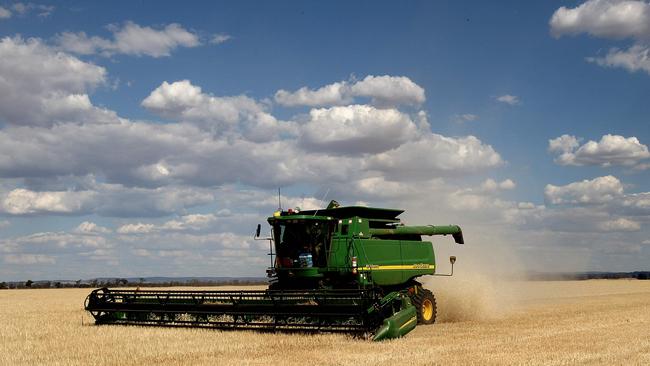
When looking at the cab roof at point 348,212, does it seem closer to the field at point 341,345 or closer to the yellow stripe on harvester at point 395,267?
the yellow stripe on harvester at point 395,267

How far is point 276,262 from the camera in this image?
16312mm

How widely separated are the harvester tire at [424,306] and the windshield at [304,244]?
2.71 metres

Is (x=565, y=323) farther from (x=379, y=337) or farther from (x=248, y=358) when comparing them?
(x=248, y=358)

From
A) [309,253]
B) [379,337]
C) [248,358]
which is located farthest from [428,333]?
[248,358]

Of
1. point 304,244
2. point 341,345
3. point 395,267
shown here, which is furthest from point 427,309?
point 341,345

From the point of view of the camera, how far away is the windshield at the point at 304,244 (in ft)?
52.4

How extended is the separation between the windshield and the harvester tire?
107 inches

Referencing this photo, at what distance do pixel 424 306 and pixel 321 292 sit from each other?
4170mm

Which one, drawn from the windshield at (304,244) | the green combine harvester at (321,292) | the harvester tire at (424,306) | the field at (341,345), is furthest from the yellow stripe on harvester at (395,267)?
the field at (341,345)

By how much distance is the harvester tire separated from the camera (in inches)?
658

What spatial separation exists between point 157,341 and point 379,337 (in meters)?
4.19

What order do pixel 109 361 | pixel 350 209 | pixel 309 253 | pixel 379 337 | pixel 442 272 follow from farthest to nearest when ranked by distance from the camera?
1. pixel 442 272
2. pixel 350 209
3. pixel 309 253
4. pixel 379 337
5. pixel 109 361

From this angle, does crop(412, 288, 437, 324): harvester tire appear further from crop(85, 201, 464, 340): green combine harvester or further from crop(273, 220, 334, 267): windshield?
crop(273, 220, 334, 267): windshield

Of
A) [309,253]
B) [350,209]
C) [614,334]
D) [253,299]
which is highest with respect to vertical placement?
[350,209]
